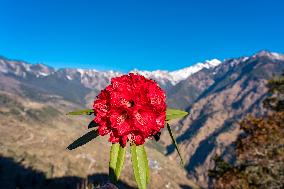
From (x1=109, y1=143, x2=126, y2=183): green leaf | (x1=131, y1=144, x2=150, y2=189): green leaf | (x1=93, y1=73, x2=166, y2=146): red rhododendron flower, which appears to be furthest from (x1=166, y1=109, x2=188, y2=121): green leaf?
(x1=109, y1=143, x2=126, y2=183): green leaf

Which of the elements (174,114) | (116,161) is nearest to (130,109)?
(116,161)

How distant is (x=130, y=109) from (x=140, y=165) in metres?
0.58

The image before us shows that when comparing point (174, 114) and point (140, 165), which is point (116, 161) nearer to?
point (140, 165)

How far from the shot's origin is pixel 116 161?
14.8 feet

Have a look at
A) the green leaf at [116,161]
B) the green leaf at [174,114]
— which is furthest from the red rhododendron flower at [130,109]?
the green leaf at [174,114]

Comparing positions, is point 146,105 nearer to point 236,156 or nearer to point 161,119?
point 161,119

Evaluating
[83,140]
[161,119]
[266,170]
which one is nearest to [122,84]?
[161,119]

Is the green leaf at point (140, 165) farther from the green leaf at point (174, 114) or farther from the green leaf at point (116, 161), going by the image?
the green leaf at point (174, 114)

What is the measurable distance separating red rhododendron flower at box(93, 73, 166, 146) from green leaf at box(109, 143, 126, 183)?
0.32ft

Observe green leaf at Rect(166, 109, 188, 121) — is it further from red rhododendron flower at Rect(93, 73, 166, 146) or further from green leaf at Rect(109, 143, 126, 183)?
green leaf at Rect(109, 143, 126, 183)

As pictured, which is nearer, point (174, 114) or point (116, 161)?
point (116, 161)

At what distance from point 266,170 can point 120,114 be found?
79.7ft

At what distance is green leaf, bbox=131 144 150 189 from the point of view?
427 cm

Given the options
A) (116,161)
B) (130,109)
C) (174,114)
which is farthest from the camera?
(174,114)
